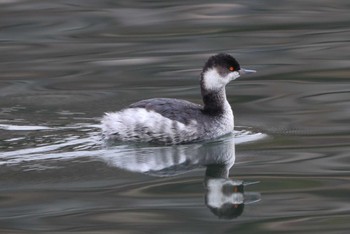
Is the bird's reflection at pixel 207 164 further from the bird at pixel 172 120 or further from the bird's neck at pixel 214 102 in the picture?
the bird's neck at pixel 214 102

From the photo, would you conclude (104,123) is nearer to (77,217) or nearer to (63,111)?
(63,111)

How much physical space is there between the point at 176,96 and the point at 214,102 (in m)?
1.33

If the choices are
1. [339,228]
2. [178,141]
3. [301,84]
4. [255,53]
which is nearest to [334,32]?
[255,53]

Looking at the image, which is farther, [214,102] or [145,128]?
[214,102]

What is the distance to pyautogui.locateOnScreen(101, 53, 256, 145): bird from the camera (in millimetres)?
9164

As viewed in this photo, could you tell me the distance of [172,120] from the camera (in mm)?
9211

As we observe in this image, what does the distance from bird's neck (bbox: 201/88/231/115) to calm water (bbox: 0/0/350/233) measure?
274 millimetres

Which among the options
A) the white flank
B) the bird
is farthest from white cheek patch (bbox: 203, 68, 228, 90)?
the white flank

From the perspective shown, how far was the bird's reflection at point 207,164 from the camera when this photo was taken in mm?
7523

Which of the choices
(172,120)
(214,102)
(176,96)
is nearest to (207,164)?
(172,120)

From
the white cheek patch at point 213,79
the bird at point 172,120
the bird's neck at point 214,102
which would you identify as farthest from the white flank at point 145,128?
the white cheek patch at point 213,79

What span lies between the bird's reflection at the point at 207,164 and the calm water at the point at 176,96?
0.6 inches

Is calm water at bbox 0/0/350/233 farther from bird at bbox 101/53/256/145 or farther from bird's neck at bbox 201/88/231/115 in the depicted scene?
bird's neck at bbox 201/88/231/115

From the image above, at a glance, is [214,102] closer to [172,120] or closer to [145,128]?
[172,120]
